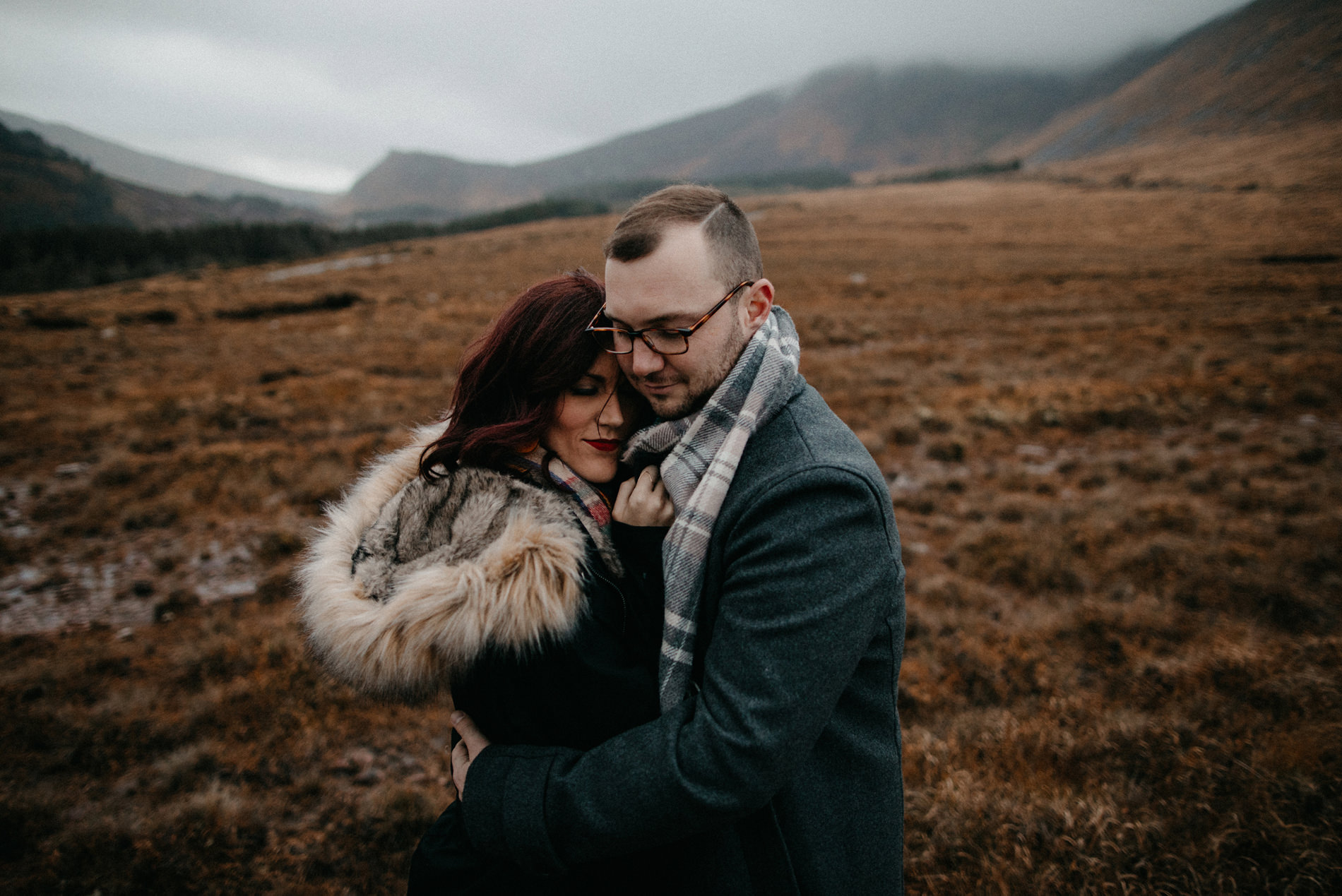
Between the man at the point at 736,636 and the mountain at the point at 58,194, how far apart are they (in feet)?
461

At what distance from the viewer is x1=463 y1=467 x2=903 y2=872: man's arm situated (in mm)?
1252

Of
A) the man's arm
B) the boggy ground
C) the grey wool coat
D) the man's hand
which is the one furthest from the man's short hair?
the boggy ground

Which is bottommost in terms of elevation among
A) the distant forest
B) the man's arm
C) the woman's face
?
the man's arm

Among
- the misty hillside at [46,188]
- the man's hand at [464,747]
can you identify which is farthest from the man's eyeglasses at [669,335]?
the misty hillside at [46,188]

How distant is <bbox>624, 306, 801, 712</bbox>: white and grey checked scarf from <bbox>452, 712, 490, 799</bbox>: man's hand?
0.62 metres

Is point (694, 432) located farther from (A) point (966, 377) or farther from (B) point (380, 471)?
(A) point (966, 377)

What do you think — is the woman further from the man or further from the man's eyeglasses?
the man's eyeglasses

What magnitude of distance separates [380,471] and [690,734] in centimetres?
157

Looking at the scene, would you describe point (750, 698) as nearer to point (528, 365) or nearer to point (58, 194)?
→ point (528, 365)

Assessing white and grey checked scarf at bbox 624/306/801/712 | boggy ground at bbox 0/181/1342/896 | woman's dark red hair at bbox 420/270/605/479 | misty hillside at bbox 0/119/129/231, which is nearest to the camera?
white and grey checked scarf at bbox 624/306/801/712

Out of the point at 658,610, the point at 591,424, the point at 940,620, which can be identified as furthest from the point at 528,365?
the point at 940,620

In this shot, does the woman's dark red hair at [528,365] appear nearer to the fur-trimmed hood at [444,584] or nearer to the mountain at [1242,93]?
the fur-trimmed hood at [444,584]

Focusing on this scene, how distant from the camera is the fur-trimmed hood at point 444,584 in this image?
4.98 feet

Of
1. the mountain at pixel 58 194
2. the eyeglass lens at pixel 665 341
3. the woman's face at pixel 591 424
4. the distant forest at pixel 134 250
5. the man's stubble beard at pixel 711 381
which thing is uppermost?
the mountain at pixel 58 194
